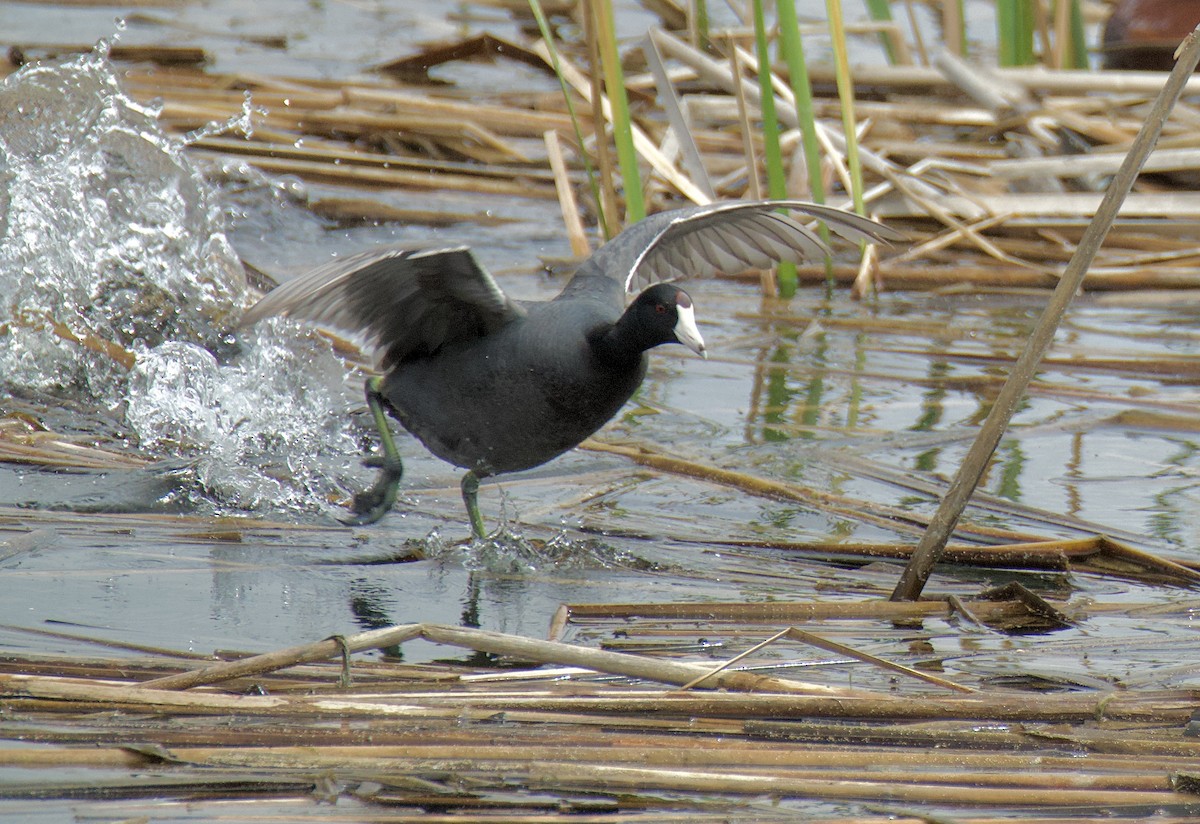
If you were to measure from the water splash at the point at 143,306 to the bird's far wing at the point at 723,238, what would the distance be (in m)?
0.90

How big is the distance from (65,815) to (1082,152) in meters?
5.02

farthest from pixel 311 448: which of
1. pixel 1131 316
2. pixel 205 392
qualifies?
pixel 1131 316

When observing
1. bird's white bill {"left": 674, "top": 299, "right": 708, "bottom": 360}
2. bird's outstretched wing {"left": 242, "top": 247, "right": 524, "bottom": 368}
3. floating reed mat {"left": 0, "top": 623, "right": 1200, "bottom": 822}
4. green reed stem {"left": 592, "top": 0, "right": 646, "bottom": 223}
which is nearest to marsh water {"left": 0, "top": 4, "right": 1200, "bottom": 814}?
bird's outstretched wing {"left": 242, "top": 247, "right": 524, "bottom": 368}

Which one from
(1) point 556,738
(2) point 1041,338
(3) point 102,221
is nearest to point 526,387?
(2) point 1041,338

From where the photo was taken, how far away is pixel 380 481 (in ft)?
11.3

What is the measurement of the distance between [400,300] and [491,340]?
229 mm

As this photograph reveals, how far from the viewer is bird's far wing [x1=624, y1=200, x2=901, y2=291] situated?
3.64 meters

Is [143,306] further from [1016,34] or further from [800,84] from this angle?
[1016,34]

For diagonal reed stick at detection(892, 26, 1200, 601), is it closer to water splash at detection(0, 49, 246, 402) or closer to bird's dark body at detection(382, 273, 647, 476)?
bird's dark body at detection(382, 273, 647, 476)

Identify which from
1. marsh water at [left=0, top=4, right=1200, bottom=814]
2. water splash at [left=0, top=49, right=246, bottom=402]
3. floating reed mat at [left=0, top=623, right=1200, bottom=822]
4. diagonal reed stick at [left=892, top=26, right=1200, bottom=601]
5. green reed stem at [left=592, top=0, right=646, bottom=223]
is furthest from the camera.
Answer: green reed stem at [left=592, top=0, right=646, bottom=223]

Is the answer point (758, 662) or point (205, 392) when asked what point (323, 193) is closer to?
point (205, 392)

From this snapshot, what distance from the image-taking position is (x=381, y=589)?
9.46 feet

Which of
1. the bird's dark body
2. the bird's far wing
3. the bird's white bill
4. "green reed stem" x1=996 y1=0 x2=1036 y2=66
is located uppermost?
"green reed stem" x1=996 y1=0 x2=1036 y2=66

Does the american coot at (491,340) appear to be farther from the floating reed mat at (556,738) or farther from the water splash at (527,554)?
the floating reed mat at (556,738)
